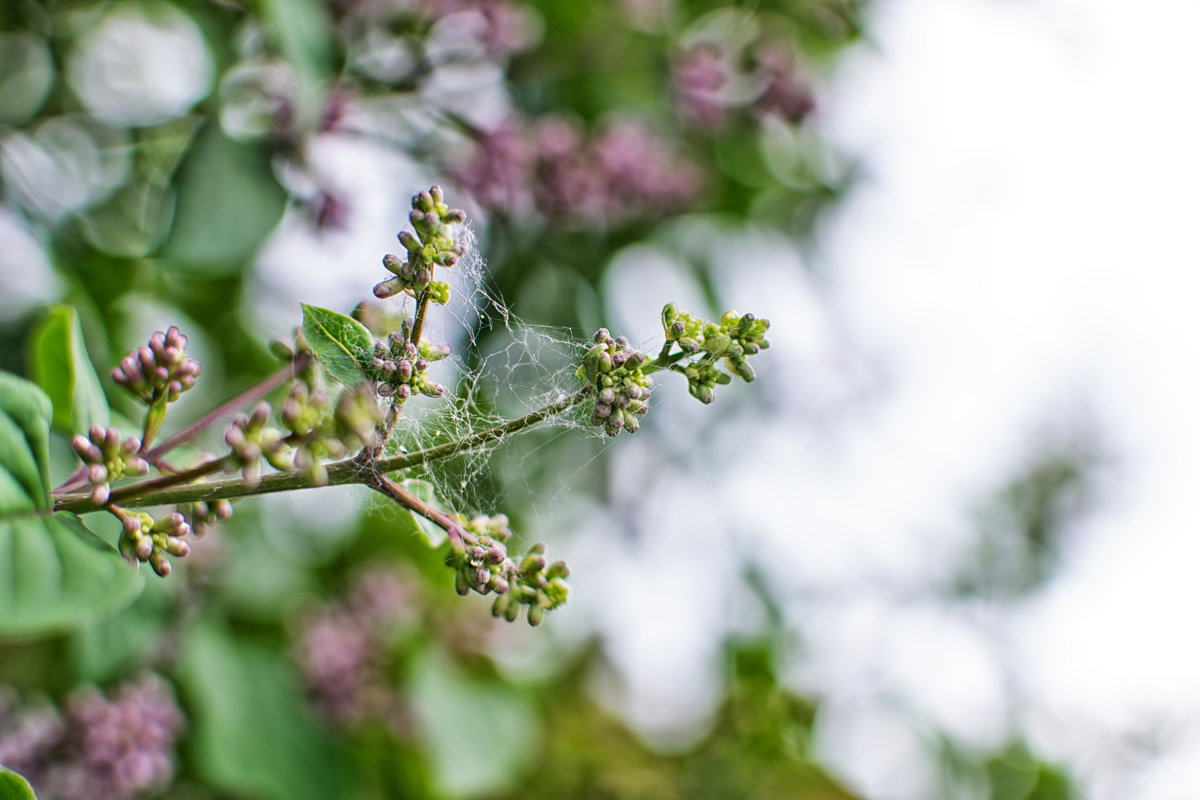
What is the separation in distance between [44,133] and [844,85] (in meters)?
2.58

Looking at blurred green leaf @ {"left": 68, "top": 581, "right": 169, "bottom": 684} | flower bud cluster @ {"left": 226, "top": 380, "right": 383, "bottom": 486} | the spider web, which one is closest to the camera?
flower bud cluster @ {"left": 226, "top": 380, "right": 383, "bottom": 486}

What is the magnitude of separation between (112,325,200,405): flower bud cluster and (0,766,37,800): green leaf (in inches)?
15.3

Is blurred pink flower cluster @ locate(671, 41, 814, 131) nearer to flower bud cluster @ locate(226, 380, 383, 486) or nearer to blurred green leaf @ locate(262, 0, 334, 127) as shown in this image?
blurred green leaf @ locate(262, 0, 334, 127)

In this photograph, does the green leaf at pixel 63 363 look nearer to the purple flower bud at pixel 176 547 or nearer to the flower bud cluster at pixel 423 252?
the purple flower bud at pixel 176 547

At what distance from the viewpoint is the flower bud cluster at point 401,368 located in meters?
0.91

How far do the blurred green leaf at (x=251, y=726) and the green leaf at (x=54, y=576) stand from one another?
1.37 m

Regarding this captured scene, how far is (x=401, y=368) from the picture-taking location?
91 cm

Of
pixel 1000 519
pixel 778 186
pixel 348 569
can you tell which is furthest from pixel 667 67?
pixel 1000 519

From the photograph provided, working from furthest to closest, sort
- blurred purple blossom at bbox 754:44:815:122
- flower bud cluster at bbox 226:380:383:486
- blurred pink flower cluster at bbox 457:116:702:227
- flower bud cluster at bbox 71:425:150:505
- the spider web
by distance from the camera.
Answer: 1. blurred purple blossom at bbox 754:44:815:122
2. blurred pink flower cluster at bbox 457:116:702:227
3. the spider web
4. flower bud cluster at bbox 71:425:150:505
5. flower bud cluster at bbox 226:380:383:486

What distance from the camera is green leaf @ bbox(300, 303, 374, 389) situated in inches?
36.5

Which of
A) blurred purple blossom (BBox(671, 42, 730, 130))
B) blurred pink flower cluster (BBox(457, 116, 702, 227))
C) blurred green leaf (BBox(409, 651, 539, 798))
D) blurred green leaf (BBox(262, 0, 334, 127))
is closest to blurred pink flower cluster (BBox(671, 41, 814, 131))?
blurred purple blossom (BBox(671, 42, 730, 130))

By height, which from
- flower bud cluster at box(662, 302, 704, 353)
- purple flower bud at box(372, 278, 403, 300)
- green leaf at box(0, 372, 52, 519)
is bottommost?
green leaf at box(0, 372, 52, 519)

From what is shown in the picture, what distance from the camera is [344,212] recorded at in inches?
81.4

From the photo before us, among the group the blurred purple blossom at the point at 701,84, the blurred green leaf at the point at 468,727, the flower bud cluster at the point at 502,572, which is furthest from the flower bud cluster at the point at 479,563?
the blurred purple blossom at the point at 701,84
